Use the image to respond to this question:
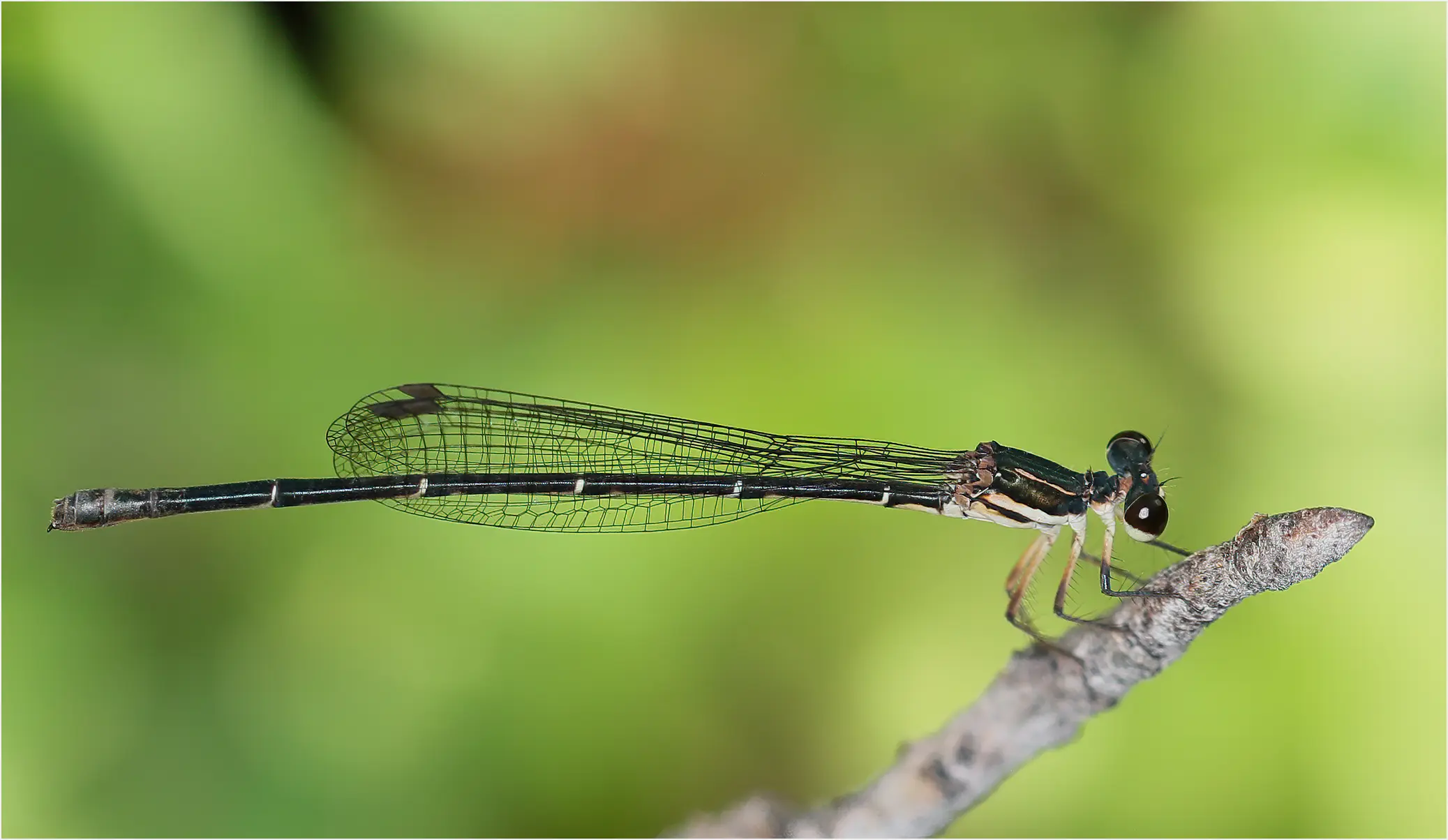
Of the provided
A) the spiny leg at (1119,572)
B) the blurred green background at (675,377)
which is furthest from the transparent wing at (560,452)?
the spiny leg at (1119,572)

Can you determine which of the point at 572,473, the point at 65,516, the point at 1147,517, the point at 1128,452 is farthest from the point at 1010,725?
the point at 65,516

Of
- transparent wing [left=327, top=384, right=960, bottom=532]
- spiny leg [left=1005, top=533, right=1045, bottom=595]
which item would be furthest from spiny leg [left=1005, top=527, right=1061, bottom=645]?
transparent wing [left=327, top=384, right=960, bottom=532]

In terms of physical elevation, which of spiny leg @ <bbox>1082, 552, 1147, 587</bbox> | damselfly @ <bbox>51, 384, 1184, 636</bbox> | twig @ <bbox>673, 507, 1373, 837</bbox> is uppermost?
damselfly @ <bbox>51, 384, 1184, 636</bbox>

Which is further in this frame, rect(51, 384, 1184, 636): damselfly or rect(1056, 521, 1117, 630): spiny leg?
rect(51, 384, 1184, 636): damselfly

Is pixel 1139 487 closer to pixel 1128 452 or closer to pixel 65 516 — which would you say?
pixel 1128 452

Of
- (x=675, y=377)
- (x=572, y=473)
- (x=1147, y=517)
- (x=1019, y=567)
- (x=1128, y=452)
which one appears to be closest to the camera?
(x=1147, y=517)

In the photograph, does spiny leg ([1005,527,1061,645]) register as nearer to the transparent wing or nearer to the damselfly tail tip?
the transparent wing
